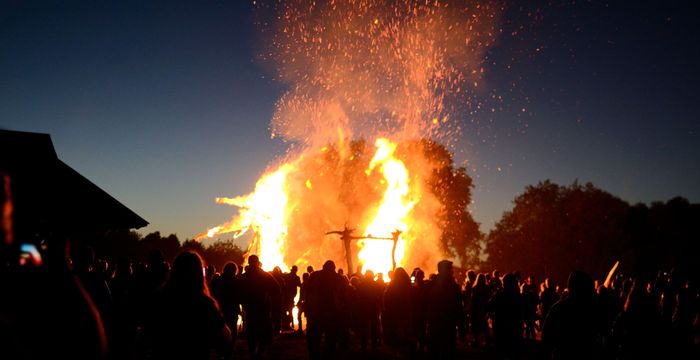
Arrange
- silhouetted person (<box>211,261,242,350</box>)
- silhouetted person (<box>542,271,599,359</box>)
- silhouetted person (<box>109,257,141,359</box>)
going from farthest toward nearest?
silhouetted person (<box>211,261,242,350</box>)
silhouetted person (<box>109,257,141,359</box>)
silhouetted person (<box>542,271,599,359</box>)

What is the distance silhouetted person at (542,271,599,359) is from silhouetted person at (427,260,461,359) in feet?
8.62

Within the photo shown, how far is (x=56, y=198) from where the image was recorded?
9.81 metres

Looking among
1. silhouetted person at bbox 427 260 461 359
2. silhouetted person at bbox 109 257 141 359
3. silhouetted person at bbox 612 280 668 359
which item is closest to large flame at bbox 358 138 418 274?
silhouetted person at bbox 427 260 461 359

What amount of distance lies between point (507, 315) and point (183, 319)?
6.47m

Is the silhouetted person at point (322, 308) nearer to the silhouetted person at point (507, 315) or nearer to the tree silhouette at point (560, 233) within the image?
the silhouetted person at point (507, 315)

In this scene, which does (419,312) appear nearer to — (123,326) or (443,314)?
(443,314)

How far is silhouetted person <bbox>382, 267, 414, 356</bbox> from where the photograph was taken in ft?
34.5

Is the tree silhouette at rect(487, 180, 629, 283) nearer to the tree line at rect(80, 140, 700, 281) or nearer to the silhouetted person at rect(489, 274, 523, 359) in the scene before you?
the tree line at rect(80, 140, 700, 281)

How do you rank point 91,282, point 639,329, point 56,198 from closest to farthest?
1. point 91,282
2. point 639,329
3. point 56,198

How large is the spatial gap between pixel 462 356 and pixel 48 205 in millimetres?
10172

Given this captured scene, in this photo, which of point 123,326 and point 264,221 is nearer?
point 123,326

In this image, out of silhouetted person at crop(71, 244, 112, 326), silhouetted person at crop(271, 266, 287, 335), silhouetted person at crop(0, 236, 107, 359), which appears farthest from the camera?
silhouetted person at crop(271, 266, 287, 335)

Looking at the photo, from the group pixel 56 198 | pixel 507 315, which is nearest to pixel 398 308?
pixel 507 315

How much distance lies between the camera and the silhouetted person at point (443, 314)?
7.66 meters
